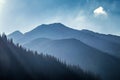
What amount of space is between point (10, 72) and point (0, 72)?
980 cm

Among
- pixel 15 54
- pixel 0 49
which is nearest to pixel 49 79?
pixel 15 54

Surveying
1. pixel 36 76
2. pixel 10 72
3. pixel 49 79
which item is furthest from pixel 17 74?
pixel 49 79

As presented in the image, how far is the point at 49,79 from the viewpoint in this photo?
19738 cm

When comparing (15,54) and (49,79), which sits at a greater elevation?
(15,54)

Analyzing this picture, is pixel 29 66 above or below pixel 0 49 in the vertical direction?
below

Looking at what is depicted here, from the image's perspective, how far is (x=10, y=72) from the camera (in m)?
161

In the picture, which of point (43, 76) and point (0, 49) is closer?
point (0, 49)

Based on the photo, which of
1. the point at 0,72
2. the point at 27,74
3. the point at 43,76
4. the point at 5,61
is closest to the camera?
the point at 0,72

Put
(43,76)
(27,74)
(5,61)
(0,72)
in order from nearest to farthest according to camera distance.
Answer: (0,72) → (5,61) → (27,74) → (43,76)

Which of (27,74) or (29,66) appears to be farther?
(29,66)

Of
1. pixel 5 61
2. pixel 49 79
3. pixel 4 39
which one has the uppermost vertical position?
pixel 4 39

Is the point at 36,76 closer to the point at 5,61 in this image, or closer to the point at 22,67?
the point at 22,67

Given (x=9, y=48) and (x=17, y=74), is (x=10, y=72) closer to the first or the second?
(x=17, y=74)

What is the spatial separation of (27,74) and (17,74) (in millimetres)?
12581
